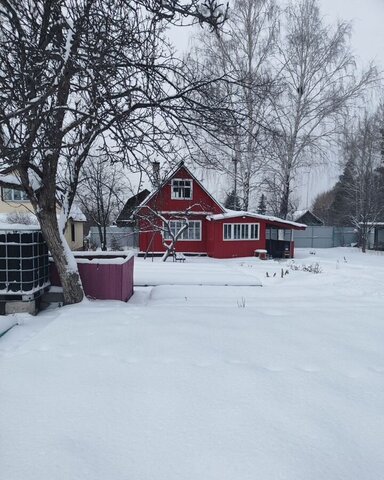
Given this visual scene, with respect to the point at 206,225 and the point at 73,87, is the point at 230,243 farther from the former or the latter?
the point at 73,87

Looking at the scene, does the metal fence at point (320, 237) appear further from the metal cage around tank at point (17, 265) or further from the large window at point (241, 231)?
the metal cage around tank at point (17, 265)

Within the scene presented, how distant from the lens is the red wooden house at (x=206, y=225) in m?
21.0

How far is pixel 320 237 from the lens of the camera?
31.7m

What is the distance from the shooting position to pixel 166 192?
70.9ft

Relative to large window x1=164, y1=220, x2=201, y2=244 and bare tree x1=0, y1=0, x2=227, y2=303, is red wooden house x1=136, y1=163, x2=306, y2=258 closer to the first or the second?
large window x1=164, y1=220, x2=201, y2=244

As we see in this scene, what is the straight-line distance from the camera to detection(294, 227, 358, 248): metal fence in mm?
31453

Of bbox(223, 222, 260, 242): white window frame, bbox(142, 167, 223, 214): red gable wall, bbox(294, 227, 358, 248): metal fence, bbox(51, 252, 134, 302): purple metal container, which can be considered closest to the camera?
bbox(51, 252, 134, 302): purple metal container

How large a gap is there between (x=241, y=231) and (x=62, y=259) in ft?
51.0

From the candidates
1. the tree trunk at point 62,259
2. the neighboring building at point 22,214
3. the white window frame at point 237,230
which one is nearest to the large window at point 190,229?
the white window frame at point 237,230

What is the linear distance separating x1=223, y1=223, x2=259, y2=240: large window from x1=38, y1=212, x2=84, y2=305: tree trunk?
1466 cm

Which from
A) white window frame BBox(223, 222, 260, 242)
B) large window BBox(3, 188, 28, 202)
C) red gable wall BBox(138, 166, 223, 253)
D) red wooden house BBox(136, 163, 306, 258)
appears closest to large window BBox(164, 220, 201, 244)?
red wooden house BBox(136, 163, 306, 258)

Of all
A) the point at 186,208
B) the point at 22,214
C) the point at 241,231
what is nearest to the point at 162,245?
the point at 186,208

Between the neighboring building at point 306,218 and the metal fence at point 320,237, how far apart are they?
33.4ft

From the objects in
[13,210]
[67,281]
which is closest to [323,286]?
[67,281]
